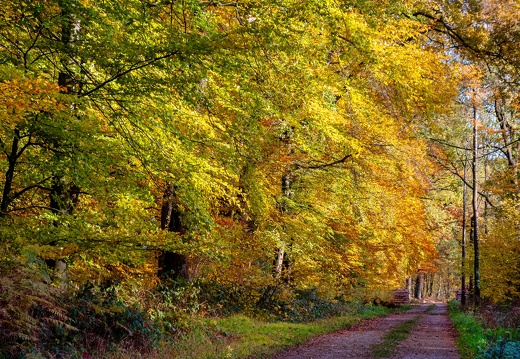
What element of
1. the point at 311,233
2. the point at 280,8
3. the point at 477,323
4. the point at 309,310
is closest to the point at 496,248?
the point at 477,323

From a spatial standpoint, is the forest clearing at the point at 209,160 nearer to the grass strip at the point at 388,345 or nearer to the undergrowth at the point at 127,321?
the undergrowth at the point at 127,321

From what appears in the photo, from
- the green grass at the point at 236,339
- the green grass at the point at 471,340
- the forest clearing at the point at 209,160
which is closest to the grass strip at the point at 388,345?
the forest clearing at the point at 209,160

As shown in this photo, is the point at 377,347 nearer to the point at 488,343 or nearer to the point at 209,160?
the point at 488,343

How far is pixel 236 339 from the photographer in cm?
1075

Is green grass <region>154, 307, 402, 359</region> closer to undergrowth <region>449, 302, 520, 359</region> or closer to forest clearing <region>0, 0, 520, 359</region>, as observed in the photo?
forest clearing <region>0, 0, 520, 359</region>

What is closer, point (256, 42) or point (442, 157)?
point (256, 42)

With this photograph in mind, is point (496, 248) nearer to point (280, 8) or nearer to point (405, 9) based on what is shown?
point (405, 9)

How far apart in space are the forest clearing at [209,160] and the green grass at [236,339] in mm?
69

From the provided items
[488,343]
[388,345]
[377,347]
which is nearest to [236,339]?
[377,347]

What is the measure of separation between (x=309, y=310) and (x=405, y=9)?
42.6 feet

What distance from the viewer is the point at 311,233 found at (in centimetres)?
1470

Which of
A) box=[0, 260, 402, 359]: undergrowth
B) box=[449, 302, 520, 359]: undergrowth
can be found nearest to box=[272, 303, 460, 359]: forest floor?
box=[449, 302, 520, 359]: undergrowth

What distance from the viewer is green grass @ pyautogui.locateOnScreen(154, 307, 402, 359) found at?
8.71 metres

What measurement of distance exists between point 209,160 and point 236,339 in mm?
4309
